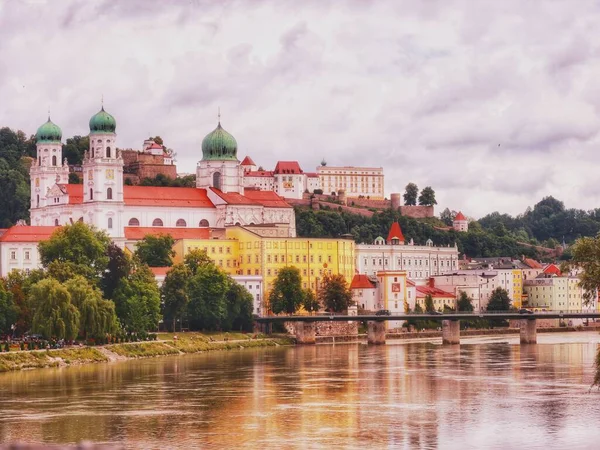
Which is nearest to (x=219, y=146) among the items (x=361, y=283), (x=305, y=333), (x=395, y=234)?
Answer: (x=361, y=283)

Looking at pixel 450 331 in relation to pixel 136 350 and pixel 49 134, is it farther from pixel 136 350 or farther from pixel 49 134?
pixel 49 134

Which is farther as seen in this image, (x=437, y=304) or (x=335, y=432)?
(x=437, y=304)

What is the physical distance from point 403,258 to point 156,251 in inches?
1559

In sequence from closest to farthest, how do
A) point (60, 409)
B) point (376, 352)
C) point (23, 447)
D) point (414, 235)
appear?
point (23, 447)
point (60, 409)
point (376, 352)
point (414, 235)

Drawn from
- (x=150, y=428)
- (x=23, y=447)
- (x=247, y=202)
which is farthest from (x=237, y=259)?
(x=23, y=447)

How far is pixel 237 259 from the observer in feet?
440

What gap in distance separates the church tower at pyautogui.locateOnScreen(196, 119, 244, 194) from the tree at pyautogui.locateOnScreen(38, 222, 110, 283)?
44.5 meters

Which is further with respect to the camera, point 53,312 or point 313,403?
point 53,312

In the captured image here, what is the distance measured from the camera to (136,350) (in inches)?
3620

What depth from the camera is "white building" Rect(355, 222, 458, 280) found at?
154500mm

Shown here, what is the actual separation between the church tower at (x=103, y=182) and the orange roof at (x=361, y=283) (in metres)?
22.1

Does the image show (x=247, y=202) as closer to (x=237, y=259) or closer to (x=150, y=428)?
(x=237, y=259)

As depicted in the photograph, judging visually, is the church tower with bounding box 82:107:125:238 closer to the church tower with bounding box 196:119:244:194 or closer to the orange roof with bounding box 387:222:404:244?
the church tower with bounding box 196:119:244:194

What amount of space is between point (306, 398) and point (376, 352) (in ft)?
118
